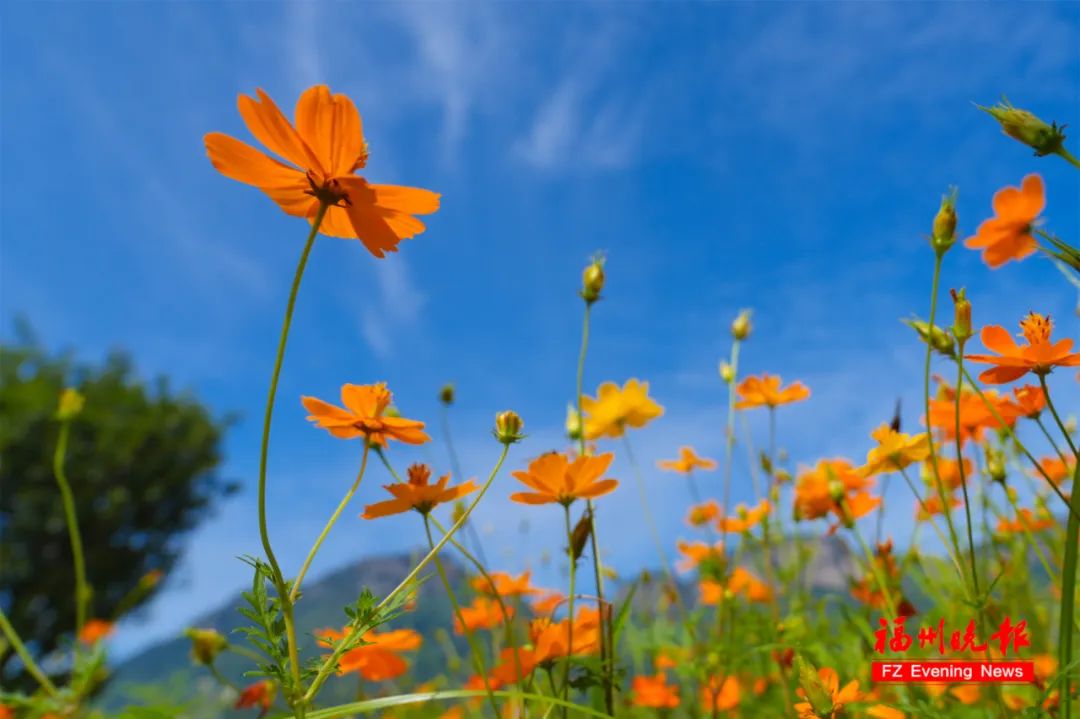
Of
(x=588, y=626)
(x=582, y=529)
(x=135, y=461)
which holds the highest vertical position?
(x=135, y=461)

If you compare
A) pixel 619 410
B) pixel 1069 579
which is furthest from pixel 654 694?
pixel 1069 579

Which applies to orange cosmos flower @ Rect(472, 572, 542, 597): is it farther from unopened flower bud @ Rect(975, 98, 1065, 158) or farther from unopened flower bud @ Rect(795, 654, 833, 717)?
unopened flower bud @ Rect(975, 98, 1065, 158)

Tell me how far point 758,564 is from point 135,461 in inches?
515

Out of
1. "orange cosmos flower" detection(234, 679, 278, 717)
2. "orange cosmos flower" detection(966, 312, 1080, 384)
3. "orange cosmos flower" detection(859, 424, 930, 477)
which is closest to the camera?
"orange cosmos flower" detection(966, 312, 1080, 384)

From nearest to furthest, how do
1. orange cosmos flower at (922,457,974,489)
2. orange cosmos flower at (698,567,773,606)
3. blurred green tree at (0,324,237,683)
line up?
1. orange cosmos flower at (922,457,974,489)
2. orange cosmos flower at (698,567,773,606)
3. blurred green tree at (0,324,237,683)

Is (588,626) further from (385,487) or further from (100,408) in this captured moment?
(100,408)

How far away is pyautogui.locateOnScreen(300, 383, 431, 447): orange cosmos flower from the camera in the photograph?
30.1 inches

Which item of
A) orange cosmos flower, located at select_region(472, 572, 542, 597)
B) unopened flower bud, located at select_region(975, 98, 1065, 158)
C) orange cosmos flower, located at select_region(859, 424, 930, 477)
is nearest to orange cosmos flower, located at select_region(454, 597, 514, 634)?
orange cosmos flower, located at select_region(472, 572, 542, 597)

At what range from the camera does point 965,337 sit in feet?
2.77

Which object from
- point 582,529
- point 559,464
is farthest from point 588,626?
point 559,464

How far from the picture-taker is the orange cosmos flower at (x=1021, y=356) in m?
0.81

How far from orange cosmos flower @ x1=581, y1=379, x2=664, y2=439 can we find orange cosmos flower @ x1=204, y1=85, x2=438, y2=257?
3.02 feet

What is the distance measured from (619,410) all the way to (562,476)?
65 centimetres

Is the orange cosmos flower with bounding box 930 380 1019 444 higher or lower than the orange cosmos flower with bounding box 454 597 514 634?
higher
